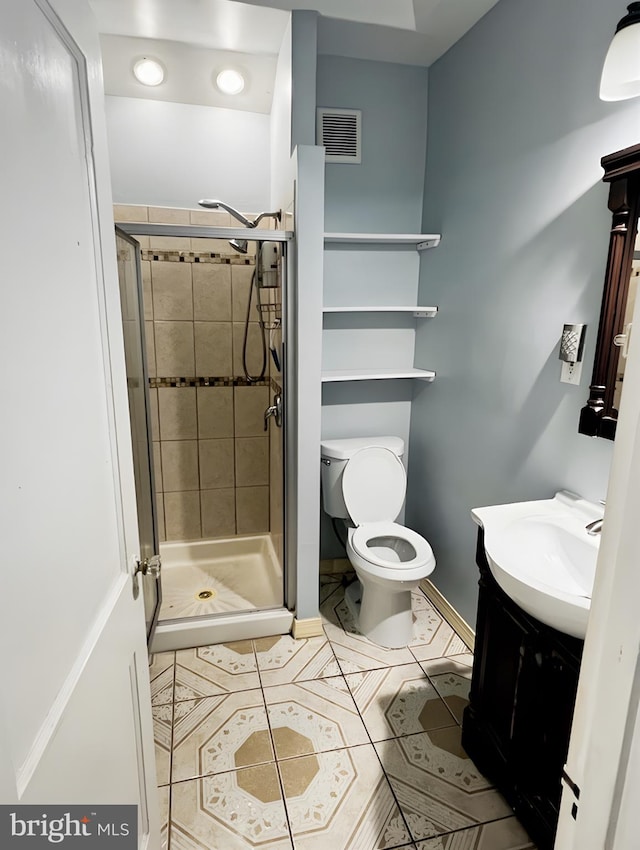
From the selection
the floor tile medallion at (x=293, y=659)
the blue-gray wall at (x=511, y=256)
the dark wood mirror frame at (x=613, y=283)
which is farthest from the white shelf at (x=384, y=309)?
the floor tile medallion at (x=293, y=659)

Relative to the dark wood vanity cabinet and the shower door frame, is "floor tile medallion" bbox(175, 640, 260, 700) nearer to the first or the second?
the shower door frame

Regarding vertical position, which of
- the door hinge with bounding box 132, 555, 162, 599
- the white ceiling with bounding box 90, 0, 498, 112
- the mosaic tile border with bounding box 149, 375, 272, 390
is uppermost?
the white ceiling with bounding box 90, 0, 498, 112

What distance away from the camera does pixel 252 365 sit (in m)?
2.92

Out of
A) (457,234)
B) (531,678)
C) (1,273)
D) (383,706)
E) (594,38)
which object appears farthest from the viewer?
(457,234)

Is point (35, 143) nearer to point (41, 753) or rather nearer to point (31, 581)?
point (31, 581)

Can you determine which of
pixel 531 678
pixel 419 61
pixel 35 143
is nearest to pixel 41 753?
pixel 35 143

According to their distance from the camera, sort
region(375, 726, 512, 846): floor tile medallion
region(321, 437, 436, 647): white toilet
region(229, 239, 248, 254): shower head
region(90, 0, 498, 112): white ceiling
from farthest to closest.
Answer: region(229, 239, 248, 254): shower head, region(321, 437, 436, 647): white toilet, region(90, 0, 498, 112): white ceiling, region(375, 726, 512, 846): floor tile medallion

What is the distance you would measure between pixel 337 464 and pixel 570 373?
1.17 m

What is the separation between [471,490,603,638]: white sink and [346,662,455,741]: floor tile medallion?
0.84 meters

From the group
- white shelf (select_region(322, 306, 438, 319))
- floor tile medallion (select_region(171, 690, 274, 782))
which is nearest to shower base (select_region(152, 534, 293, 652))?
floor tile medallion (select_region(171, 690, 274, 782))

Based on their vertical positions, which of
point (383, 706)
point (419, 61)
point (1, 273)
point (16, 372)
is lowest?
point (383, 706)

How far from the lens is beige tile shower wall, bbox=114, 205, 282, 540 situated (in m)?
2.71

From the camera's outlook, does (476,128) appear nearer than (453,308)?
Yes

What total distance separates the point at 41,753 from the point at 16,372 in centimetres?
53
